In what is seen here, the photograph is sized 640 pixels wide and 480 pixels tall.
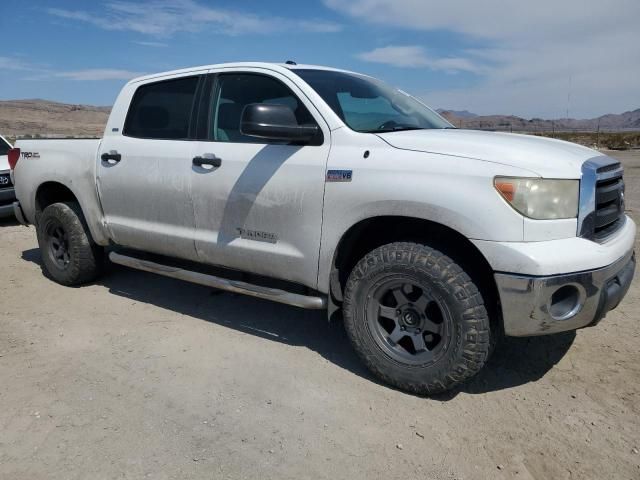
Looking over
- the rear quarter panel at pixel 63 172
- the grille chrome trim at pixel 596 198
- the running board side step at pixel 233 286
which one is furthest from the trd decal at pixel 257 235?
the grille chrome trim at pixel 596 198

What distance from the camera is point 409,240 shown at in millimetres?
3189

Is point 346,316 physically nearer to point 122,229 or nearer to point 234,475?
point 234,475

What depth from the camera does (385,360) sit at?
3227 millimetres

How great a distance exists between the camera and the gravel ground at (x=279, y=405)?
2584 mm

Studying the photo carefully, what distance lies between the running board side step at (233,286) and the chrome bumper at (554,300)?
1204 millimetres

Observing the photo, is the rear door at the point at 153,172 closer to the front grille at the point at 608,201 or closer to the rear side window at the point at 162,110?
the rear side window at the point at 162,110

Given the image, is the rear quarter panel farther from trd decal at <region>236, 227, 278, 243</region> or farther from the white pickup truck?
trd decal at <region>236, 227, 278, 243</region>

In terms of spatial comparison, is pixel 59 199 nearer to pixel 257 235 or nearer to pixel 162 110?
pixel 162 110

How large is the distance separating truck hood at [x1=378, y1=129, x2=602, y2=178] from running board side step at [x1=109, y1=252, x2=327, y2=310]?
1140 millimetres

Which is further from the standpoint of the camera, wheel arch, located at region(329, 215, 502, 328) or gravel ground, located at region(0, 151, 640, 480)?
wheel arch, located at region(329, 215, 502, 328)

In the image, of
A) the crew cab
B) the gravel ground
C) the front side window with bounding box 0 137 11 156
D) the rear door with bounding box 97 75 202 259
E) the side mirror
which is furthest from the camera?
the front side window with bounding box 0 137 11 156

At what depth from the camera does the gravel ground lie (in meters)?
2.58

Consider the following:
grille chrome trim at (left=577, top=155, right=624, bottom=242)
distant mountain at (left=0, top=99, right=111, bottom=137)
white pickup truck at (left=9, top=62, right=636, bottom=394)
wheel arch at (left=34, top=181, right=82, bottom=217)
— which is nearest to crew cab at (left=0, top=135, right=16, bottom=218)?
wheel arch at (left=34, top=181, right=82, bottom=217)

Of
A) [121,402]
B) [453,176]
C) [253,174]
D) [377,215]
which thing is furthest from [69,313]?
[453,176]
